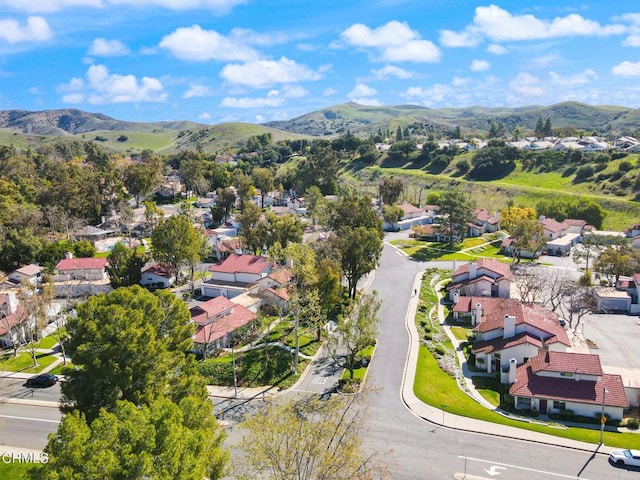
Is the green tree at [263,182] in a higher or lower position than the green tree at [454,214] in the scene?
higher

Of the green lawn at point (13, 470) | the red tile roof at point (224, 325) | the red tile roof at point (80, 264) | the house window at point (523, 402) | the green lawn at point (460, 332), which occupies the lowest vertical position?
the green lawn at point (460, 332)

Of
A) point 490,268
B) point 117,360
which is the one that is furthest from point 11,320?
point 490,268

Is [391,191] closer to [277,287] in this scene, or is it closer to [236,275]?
[236,275]

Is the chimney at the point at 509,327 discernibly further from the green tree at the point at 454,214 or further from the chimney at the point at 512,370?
the green tree at the point at 454,214

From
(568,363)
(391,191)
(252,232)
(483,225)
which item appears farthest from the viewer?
(391,191)

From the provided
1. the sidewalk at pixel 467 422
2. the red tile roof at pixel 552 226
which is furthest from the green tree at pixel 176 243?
the red tile roof at pixel 552 226

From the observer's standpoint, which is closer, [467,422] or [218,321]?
[467,422]

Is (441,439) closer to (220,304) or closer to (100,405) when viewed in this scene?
(100,405)
